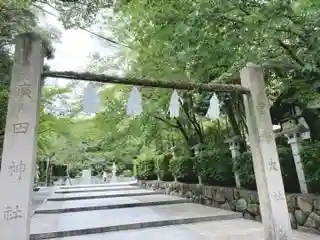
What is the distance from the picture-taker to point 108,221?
5.63 metres

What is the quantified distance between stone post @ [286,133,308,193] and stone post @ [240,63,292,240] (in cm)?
117

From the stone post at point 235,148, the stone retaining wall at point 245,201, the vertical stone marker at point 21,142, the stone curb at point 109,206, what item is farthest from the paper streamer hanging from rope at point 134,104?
the stone curb at point 109,206

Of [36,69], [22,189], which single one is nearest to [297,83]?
[36,69]

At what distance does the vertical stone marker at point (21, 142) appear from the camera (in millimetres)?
2787

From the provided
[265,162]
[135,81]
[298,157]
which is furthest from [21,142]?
[298,157]

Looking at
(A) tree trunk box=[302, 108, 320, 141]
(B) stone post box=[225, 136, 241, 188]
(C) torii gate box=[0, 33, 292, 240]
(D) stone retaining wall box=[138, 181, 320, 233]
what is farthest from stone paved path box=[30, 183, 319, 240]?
(A) tree trunk box=[302, 108, 320, 141]

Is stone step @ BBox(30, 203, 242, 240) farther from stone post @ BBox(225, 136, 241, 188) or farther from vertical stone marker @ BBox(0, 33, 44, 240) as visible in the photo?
vertical stone marker @ BBox(0, 33, 44, 240)

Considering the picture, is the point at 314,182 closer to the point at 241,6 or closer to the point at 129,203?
the point at 241,6

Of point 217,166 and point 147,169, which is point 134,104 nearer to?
point 217,166

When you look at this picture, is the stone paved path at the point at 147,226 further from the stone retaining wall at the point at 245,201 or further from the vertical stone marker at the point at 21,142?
the vertical stone marker at the point at 21,142

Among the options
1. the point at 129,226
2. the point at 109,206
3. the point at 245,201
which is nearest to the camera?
the point at 129,226

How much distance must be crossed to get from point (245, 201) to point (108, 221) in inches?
113

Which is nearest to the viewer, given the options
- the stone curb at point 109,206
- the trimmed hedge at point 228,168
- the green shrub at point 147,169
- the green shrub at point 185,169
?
the trimmed hedge at point 228,168

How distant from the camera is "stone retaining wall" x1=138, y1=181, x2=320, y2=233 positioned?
176 inches
